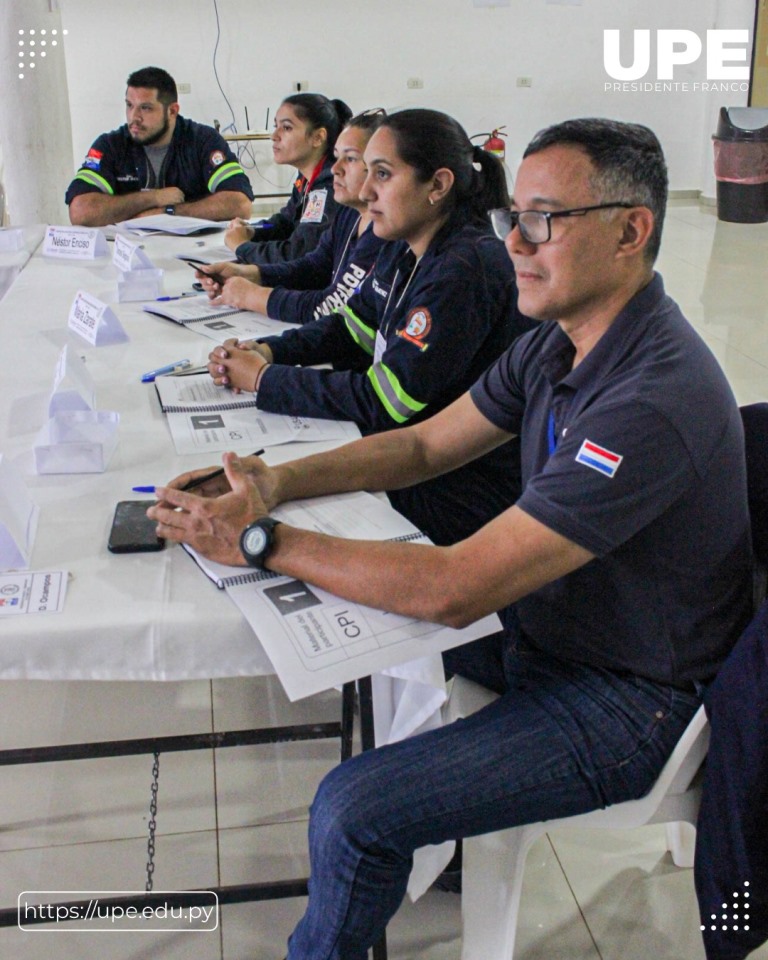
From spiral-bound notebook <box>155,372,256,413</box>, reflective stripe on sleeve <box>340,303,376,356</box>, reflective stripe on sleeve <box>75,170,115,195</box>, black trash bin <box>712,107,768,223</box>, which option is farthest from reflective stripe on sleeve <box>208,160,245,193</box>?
black trash bin <box>712,107,768,223</box>

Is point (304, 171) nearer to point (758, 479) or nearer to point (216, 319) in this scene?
Answer: point (216, 319)

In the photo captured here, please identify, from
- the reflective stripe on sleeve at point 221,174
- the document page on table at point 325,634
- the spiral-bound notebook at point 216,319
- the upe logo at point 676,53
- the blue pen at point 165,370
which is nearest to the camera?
the document page on table at point 325,634

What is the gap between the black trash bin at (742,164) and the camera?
7.29 m

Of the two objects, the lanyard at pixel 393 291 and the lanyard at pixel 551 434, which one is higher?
the lanyard at pixel 393 291

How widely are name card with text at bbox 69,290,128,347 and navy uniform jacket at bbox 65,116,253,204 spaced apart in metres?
1.77

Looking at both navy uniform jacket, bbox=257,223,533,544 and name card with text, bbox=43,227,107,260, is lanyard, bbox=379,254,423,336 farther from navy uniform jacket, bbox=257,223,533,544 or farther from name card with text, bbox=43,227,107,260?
name card with text, bbox=43,227,107,260

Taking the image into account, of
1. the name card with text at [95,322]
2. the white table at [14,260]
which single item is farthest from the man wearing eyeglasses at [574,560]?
the white table at [14,260]

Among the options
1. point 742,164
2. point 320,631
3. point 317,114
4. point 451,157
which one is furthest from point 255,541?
point 742,164

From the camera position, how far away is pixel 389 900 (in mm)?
1164

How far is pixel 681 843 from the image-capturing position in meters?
1.68

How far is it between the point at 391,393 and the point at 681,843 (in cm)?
92

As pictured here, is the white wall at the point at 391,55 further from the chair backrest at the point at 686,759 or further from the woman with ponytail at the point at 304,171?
the chair backrest at the point at 686,759

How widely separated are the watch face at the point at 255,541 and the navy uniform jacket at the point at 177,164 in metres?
2.90

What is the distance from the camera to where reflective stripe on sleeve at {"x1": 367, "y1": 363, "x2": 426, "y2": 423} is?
172 cm
